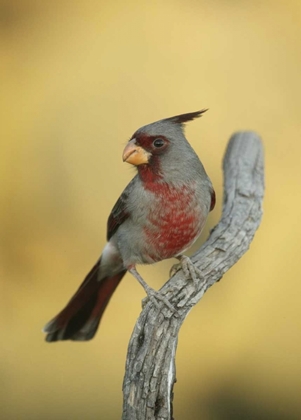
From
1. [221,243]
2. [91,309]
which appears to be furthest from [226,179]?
[91,309]

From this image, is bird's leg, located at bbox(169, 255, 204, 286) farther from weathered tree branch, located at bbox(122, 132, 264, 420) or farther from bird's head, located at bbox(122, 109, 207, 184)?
bird's head, located at bbox(122, 109, 207, 184)

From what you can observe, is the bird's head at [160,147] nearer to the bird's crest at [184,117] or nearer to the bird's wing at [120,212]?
the bird's crest at [184,117]

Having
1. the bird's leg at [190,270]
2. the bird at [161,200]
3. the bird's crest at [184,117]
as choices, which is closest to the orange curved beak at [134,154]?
the bird at [161,200]

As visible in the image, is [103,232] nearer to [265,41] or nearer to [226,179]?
[226,179]

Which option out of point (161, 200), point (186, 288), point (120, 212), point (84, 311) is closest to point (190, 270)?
point (186, 288)

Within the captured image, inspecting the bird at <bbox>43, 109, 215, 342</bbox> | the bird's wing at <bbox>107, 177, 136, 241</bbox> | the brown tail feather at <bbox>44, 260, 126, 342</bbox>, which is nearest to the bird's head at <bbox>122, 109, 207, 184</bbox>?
the bird at <bbox>43, 109, 215, 342</bbox>
